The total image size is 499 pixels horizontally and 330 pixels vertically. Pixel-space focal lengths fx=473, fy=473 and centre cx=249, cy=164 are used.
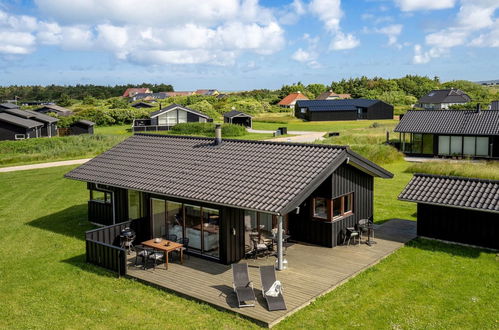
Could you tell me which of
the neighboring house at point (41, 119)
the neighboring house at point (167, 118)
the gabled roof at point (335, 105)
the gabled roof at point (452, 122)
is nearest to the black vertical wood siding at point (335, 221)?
the gabled roof at point (452, 122)

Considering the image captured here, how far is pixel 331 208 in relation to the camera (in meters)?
15.2

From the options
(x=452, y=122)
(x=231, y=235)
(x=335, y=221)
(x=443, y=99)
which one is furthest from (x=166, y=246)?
(x=443, y=99)

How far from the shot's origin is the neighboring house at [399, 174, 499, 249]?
49.3ft

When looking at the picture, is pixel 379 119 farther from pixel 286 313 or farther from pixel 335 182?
pixel 286 313

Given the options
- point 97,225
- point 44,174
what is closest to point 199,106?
point 44,174

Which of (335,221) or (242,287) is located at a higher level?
(335,221)

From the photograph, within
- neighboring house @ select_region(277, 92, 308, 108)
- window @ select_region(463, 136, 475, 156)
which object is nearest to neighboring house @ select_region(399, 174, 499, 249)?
window @ select_region(463, 136, 475, 156)

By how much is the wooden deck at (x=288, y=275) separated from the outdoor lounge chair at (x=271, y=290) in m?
0.16

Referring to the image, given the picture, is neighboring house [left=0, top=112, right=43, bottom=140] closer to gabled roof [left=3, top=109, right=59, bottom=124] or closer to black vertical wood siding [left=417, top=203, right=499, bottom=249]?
gabled roof [left=3, top=109, right=59, bottom=124]

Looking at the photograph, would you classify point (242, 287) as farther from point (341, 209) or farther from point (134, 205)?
point (134, 205)

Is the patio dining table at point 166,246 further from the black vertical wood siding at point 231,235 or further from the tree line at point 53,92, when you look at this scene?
the tree line at point 53,92

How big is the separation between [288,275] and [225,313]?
2.70m

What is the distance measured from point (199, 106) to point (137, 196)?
2717 inches

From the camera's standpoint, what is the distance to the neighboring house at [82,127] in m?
62.3
